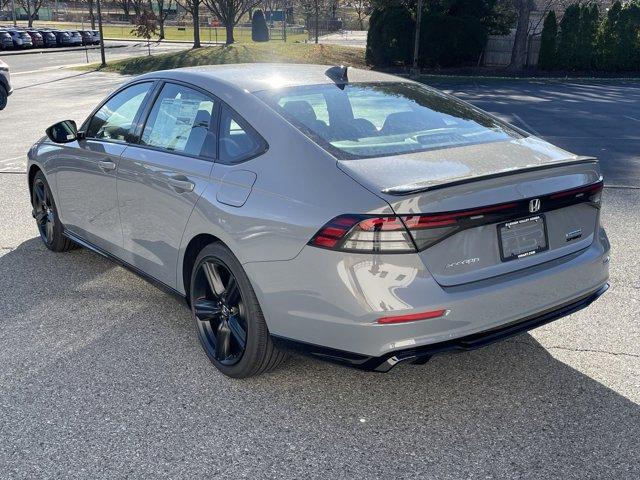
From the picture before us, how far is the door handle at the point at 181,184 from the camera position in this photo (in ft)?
11.8

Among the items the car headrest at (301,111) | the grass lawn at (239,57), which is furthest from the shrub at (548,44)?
the car headrest at (301,111)

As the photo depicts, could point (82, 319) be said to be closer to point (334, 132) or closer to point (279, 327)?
point (279, 327)

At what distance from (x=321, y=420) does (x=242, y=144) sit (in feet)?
4.73

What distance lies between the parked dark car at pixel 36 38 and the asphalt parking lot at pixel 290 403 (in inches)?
1994

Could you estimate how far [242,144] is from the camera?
3.44m

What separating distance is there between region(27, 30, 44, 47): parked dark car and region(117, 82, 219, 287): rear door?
51.3 meters

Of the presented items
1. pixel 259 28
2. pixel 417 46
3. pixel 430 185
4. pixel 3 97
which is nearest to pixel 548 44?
pixel 417 46

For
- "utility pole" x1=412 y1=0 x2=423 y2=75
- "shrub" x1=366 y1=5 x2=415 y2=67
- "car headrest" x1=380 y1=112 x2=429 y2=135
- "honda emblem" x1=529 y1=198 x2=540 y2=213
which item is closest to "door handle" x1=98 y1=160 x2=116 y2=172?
"car headrest" x1=380 y1=112 x2=429 y2=135

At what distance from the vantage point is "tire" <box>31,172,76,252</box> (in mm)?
5469

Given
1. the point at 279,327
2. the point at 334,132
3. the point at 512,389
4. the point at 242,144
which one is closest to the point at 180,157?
the point at 242,144

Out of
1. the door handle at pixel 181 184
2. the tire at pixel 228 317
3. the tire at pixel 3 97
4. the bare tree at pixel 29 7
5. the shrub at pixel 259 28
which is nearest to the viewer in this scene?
the tire at pixel 228 317

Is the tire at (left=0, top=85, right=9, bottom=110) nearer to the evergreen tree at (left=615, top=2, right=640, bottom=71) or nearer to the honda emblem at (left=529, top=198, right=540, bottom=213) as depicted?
the honda emblem at (left=529, top=198, right=540, bottom=213)

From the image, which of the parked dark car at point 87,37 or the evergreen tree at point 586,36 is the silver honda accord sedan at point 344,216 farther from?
the parked dark car at point 87,37

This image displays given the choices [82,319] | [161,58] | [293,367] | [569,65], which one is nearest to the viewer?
[293,367]
